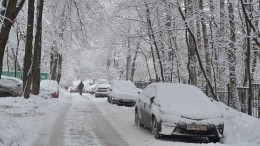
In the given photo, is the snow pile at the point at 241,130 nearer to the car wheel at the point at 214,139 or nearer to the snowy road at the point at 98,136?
the car wheel at the point at 214,139

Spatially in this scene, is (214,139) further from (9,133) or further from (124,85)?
(124,85)

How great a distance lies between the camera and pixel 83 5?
2355 cm

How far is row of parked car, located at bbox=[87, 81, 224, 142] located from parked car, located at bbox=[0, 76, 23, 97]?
12.0 metres

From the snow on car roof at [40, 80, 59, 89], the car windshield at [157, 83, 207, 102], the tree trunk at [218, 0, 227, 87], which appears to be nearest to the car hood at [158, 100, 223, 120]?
the car windshield at [157, 83, 207, 102]

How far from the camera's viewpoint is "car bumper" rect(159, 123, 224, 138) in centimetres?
1117

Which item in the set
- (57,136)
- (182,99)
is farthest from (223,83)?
(57,136)

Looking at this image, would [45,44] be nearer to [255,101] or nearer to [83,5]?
[83,5]

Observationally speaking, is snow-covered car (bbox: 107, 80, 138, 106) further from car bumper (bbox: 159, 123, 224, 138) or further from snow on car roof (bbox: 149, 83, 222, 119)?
car bumper (bbox: 159, 123, 224, 138)

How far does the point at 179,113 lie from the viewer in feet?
37.3

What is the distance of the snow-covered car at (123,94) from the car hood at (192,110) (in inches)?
588

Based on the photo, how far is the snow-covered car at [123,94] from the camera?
88.7 feet

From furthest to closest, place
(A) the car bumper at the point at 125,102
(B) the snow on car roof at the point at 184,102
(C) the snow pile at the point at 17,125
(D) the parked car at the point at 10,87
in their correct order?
(A) the car bumper at the point at 125,102, (D) the parked car at the point at 10,87, (B) the snow on car roof at the point at 184,102, (C) the snow pile at the point at 17,125

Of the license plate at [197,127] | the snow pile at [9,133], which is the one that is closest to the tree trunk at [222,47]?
the license plate at [197,127]

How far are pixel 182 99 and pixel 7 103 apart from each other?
10.00 metres
